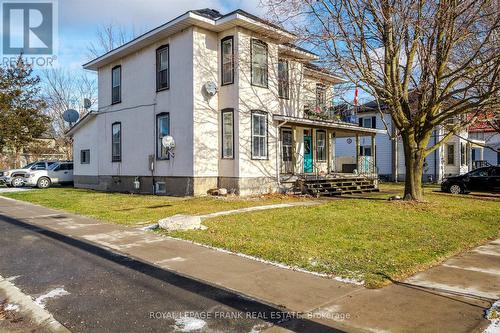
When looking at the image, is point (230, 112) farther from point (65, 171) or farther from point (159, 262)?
point (65, 171)

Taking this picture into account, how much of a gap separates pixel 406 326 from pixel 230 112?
13653 millimetres

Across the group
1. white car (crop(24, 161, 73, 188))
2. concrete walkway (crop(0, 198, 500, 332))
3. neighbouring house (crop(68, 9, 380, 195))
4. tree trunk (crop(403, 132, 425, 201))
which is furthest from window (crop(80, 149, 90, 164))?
tree trunk (crop(403, 132, 425, 201))

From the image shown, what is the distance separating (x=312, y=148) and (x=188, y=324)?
59.2ft

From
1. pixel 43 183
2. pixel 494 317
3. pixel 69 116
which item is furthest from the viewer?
pixel 69 116

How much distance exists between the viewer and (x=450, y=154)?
1225 inches

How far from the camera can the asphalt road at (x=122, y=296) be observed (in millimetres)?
4191

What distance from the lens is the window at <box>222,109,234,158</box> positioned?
55.4ft

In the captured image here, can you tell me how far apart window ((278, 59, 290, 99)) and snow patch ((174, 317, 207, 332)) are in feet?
50.5

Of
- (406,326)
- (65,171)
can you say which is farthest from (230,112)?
(65,171)

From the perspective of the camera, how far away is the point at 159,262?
6652 millimetres

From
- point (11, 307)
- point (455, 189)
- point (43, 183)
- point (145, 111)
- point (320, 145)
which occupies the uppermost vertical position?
point (145, 111)

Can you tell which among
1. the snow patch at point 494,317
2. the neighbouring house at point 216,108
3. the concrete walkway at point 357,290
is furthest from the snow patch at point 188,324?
the neighbouring house at point 216,108

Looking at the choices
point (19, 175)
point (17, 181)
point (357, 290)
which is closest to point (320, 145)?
→ point (357, 290)

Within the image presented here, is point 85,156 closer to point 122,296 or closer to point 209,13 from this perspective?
point 209,13
